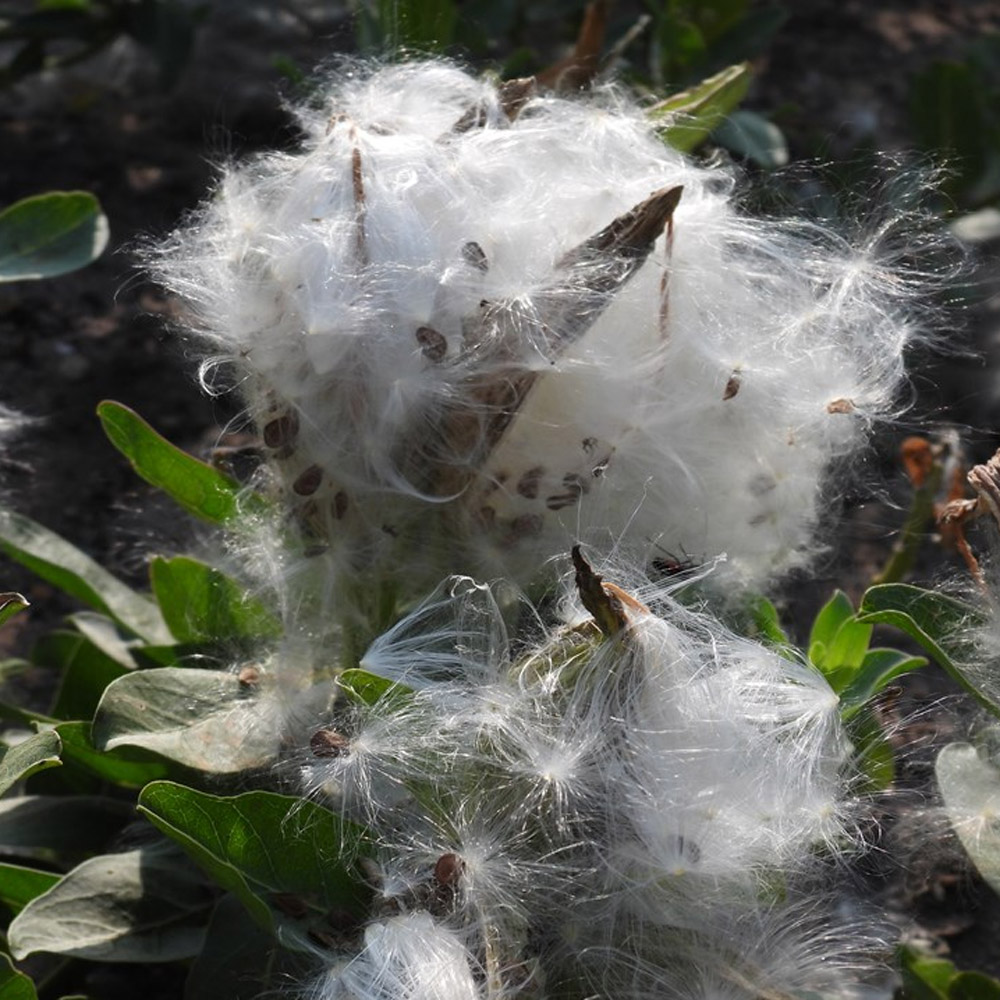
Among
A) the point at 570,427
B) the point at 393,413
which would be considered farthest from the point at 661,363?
the point at 393,413

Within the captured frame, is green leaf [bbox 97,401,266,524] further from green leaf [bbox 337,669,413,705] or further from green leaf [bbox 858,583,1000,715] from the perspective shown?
green leaf [bbox 858,583,1000,715]

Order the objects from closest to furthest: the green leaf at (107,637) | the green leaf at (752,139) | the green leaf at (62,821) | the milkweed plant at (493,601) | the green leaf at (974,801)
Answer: the milkweed plant at (493,601) < the green leaf at (974,801) < the green leaf at (62,821) < the green leaf at (107,637) < the green leaf at (752,139)

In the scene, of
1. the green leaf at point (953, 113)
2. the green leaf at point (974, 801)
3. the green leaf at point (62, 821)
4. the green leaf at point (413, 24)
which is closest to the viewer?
the green leaf at point (974, 801)

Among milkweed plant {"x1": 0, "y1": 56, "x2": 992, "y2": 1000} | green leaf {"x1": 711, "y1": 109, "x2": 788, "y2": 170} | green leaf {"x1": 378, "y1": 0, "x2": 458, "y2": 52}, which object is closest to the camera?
milkweed plant {"x1": 0, "y1": 56, "x2": 992, "y2": 1000}

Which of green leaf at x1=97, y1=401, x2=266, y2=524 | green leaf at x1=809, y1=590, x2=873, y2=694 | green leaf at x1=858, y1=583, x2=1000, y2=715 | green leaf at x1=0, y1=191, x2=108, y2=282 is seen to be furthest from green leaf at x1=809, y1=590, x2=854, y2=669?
green leaf at x1=0, y1=191, x2=108, y2=282

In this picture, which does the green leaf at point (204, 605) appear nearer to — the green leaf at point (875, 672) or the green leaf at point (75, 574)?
the green leaf at point (75, 574)

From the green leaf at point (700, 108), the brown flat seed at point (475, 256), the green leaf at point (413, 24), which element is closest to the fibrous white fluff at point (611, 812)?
the brown flat seed at point (475, 256)

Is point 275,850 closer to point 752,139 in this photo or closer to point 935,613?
point 935,613
